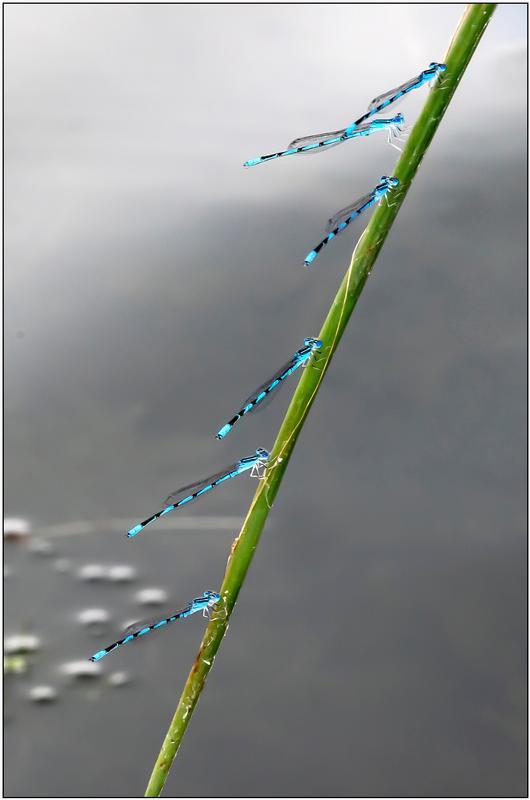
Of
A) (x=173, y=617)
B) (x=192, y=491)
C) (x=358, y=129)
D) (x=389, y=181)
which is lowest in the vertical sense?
(x=173, y=617)

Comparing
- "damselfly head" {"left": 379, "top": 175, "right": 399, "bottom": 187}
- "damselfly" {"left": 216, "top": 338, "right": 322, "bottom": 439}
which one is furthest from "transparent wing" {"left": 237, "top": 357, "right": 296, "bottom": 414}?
"damselfly head" {"left": 379, "top": 175, "right": 399, "bottom": 187}

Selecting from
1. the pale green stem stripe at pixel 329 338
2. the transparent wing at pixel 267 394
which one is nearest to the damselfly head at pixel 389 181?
the pale green stem stripe at pixel 329 338

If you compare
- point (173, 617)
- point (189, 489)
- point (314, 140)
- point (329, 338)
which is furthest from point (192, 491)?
point (314, 140)

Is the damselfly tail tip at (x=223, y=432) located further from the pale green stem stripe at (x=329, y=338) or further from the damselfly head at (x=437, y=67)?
the damselfly head at (x=437, y=67)

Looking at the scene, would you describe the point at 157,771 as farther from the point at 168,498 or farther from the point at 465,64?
the point at 465,64

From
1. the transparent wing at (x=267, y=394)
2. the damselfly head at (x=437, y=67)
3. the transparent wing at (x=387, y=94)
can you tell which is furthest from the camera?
the transparent wing at (x=267, y=394)

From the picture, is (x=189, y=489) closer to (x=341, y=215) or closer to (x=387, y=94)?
(x=341, y=215)
